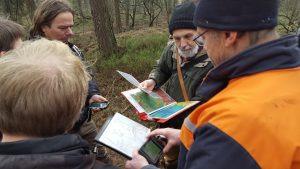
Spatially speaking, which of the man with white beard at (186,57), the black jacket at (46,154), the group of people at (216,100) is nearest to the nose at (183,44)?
the man with white beard at (186,57)

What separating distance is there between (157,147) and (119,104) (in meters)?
4.45

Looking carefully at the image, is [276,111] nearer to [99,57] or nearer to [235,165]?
[235,165]

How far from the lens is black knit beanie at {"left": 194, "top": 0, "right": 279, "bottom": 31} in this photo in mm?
1819

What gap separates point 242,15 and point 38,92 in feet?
3.28

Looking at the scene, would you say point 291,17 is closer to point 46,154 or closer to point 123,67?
point 123,67

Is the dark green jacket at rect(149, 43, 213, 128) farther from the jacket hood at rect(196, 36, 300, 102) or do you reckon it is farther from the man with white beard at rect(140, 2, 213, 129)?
the jacket hood at rect(196, 36, 300, 102)

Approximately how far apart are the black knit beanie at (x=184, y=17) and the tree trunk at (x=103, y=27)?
593cm

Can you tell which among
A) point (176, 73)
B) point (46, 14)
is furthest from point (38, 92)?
point (46, 14)

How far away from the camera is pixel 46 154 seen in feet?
4.96

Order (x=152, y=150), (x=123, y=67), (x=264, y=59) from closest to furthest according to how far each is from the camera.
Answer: (x=264, y=59) < (x=152, y=150) < (x=123, y=67)

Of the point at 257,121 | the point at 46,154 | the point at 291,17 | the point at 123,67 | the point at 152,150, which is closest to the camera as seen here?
the point at 46,154

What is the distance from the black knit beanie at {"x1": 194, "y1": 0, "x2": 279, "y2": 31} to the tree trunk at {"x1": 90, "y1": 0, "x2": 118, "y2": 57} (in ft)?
24.3

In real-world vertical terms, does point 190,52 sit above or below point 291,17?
above

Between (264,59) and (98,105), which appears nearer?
(264,59)
